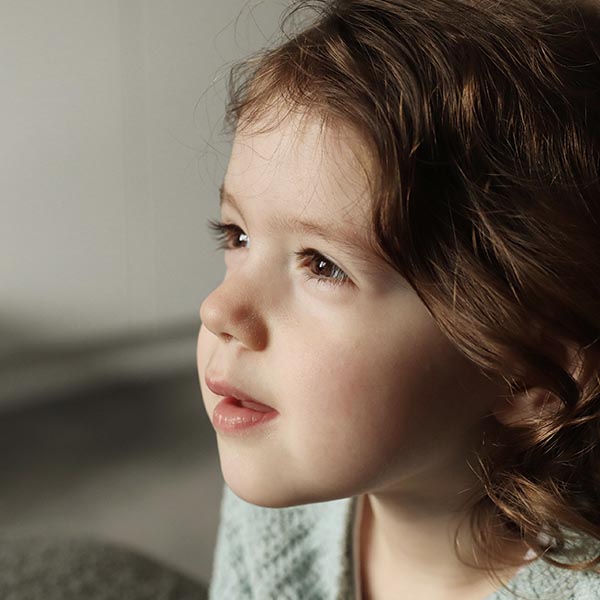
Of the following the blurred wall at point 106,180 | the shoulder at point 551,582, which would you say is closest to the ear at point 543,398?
the shoulder at point 551,582

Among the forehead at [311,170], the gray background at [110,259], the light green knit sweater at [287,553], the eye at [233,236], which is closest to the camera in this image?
the forehead at [311,170]

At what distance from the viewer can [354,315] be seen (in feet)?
2.36

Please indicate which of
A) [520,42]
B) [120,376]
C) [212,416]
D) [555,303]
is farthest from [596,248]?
[120,376]

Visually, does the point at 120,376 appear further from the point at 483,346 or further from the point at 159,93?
the point at 483,346

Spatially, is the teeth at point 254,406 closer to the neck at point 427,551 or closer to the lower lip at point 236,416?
the lower lip at point 236,416

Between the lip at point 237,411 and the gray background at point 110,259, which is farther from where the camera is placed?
the gray background at point 110,259

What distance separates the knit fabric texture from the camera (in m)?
0.98

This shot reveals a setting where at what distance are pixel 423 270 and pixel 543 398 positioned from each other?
0.48 feet

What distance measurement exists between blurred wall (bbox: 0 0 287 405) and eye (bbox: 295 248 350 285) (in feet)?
3.96

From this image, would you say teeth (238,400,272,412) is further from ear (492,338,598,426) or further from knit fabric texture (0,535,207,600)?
knit fabric texture (0,535,207,600)

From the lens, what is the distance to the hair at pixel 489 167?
698mm

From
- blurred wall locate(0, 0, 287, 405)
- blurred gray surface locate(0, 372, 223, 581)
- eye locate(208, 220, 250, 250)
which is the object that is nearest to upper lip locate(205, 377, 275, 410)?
eye locate(208, 220, 250, 250)

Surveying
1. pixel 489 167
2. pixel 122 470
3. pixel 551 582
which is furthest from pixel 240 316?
pixel 122 470

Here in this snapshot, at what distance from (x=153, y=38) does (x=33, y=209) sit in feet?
1.37
